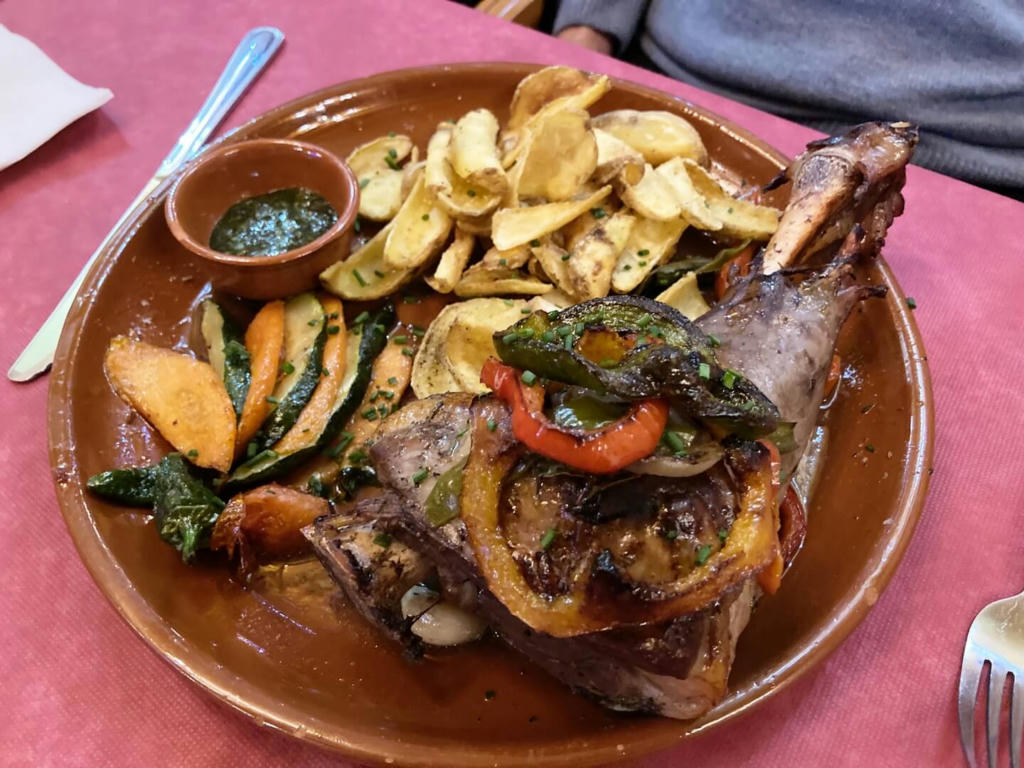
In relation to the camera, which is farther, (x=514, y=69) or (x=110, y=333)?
(x=514, y=69)

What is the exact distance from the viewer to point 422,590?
176 centimetres

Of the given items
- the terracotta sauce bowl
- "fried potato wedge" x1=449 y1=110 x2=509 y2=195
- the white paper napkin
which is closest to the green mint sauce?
the terracotta sauce bowl

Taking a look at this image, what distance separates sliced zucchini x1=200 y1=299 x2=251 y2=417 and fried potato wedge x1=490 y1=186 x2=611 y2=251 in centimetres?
80

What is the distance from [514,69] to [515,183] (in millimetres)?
739

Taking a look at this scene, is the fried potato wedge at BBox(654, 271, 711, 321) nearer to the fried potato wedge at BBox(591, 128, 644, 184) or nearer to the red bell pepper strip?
the fried potato wedge at BBox(591, 128, 644, 184)

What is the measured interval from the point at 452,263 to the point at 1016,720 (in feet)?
5.81

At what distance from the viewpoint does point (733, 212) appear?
2.34 metres

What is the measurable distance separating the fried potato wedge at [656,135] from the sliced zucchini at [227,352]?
4.39 feet

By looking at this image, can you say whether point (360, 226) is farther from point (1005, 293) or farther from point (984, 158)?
point (984, 158)

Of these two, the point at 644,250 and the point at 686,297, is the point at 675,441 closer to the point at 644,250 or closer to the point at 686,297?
the point at 686,297

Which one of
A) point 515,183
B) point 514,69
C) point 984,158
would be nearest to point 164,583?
point 515,183

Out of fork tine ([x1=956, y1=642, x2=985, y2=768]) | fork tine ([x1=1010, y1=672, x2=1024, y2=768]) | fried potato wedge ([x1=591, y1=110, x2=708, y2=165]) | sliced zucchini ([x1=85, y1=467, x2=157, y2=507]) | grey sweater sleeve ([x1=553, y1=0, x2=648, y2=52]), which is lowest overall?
fork tine ([x1=956, y1=642, x2=985, y2=768])

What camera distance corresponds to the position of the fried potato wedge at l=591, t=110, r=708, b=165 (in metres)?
2.50

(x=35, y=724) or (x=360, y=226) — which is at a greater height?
(x=360, y=226)
